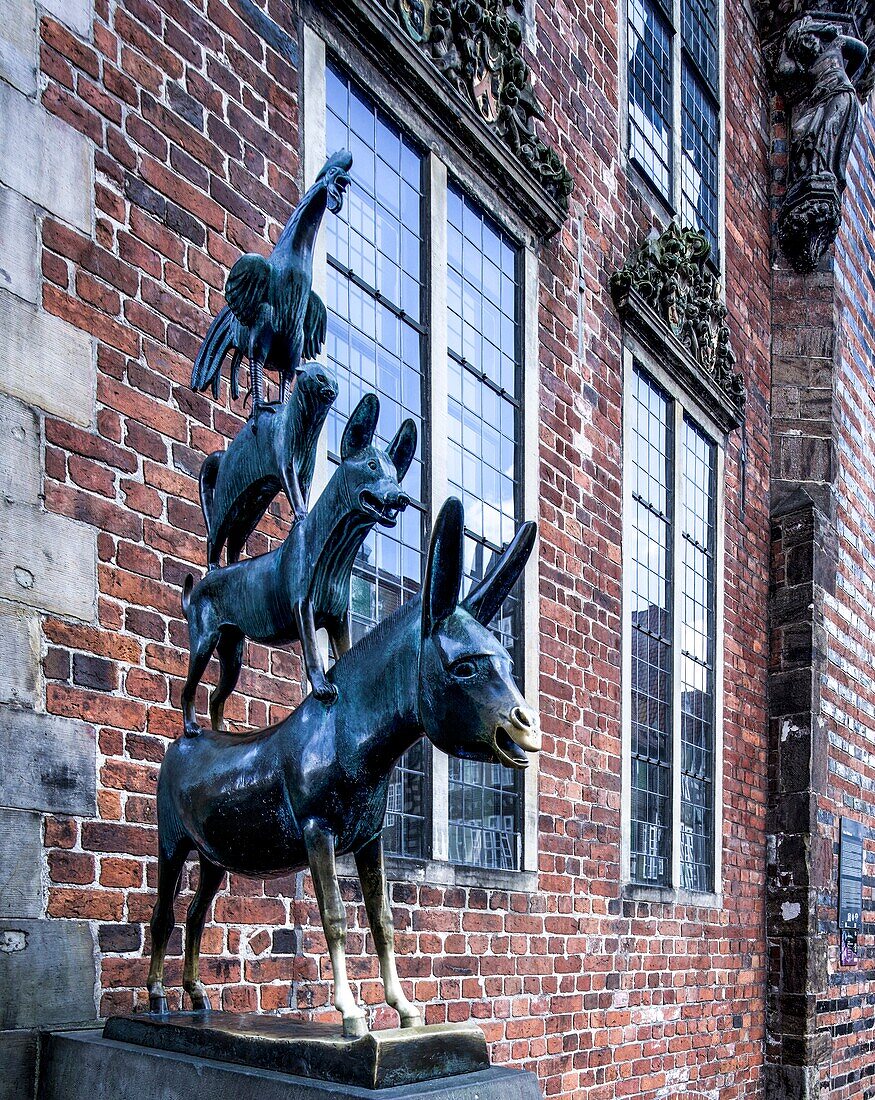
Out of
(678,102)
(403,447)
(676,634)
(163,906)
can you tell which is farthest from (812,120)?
(163,906)

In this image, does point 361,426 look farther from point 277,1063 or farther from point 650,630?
point 650,630

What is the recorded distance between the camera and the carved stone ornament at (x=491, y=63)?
20.0 ft

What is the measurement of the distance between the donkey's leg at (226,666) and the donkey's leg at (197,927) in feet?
1.13

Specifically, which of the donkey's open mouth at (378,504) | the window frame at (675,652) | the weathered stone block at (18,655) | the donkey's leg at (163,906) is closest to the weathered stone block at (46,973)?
the donkey's leg at (163,906)

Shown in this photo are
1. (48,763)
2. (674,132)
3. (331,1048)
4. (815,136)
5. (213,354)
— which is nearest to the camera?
(331,1048)

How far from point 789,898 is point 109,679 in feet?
25.0

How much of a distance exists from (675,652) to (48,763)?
5866 mm


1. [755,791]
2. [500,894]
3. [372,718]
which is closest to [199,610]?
[372,718]

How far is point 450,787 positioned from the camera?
19.1 feet

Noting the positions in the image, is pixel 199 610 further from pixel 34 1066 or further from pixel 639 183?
pixel 639 183

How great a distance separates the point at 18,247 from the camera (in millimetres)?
3660

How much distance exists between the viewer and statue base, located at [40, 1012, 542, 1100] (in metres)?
2.33

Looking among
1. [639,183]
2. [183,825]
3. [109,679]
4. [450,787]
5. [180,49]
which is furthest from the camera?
[639,183]

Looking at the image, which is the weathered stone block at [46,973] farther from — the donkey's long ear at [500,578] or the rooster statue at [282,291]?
the donkey's long ear at [500,578]
